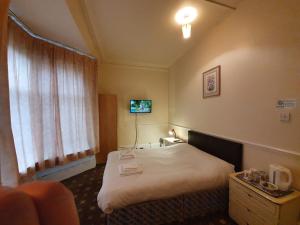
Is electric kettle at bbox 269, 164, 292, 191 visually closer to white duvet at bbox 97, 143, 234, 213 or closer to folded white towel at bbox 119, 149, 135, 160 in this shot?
white duvet at bbox 97, 143, 234, 213

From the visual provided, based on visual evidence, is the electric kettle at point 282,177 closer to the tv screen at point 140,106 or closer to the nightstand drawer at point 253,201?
the nightstand drawer at point 253,201

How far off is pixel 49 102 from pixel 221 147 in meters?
3.04

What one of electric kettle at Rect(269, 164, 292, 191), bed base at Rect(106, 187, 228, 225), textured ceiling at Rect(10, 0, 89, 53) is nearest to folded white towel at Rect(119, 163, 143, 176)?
bed base at Rect(106, 187, 228, 225)

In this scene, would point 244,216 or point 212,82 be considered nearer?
point 244,216

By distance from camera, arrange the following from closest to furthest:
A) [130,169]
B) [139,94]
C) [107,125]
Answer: [130,169] < [107,125] < [139,94]

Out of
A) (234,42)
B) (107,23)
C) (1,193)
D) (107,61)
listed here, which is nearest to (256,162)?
(234,42)

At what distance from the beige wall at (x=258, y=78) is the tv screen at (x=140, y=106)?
79.1 inches

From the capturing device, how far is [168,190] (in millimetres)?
1523

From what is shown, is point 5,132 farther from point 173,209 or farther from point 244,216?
point 244,216

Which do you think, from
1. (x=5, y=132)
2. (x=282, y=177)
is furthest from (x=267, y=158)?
(x=5, y=132)

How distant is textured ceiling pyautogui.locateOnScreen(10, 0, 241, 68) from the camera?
169 centimetres

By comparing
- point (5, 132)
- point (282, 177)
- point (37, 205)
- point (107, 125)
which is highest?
point (5, 132)

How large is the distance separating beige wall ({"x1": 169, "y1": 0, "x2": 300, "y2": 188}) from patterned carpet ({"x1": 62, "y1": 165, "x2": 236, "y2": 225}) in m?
0.86

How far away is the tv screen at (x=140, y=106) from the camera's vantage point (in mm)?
4184
